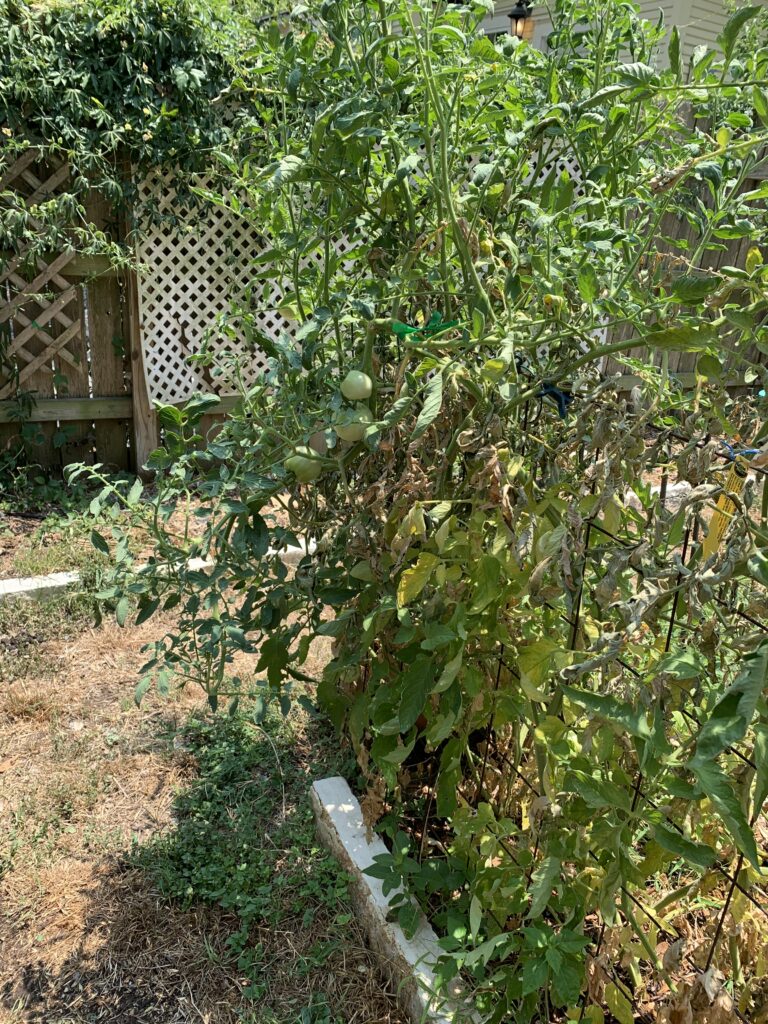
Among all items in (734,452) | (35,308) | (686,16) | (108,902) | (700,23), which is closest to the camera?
(734,452)

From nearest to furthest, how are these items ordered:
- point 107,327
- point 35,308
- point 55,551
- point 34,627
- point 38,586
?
point 34,627
point 38,586
point 55,551
point 35,308
point 107,327

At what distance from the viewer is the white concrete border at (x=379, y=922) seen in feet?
5.19

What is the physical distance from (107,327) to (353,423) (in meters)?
3.62

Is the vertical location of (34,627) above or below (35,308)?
below

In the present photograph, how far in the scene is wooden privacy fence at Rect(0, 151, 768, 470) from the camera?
4.27 meters

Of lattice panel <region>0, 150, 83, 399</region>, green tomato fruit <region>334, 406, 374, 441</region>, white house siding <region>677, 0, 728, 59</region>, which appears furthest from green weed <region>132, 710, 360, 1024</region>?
white house siding <region>677, 0, 728, 59</region>

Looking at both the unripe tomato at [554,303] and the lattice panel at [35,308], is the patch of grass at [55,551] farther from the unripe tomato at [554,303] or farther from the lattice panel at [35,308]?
the unripe tomato at [554,303]

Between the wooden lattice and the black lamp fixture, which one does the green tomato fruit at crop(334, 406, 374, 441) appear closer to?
the wooden lattice

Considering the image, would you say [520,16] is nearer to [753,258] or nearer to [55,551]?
[55,551]

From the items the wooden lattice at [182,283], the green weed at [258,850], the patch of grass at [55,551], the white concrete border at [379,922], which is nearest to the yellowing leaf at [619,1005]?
the white concrete border at [379,922]

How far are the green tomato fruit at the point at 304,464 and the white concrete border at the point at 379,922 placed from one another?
95cm

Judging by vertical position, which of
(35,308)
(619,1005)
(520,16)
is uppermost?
(520,16)

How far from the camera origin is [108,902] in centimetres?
205

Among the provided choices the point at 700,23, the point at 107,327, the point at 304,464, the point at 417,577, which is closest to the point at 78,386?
the point at 107,327
